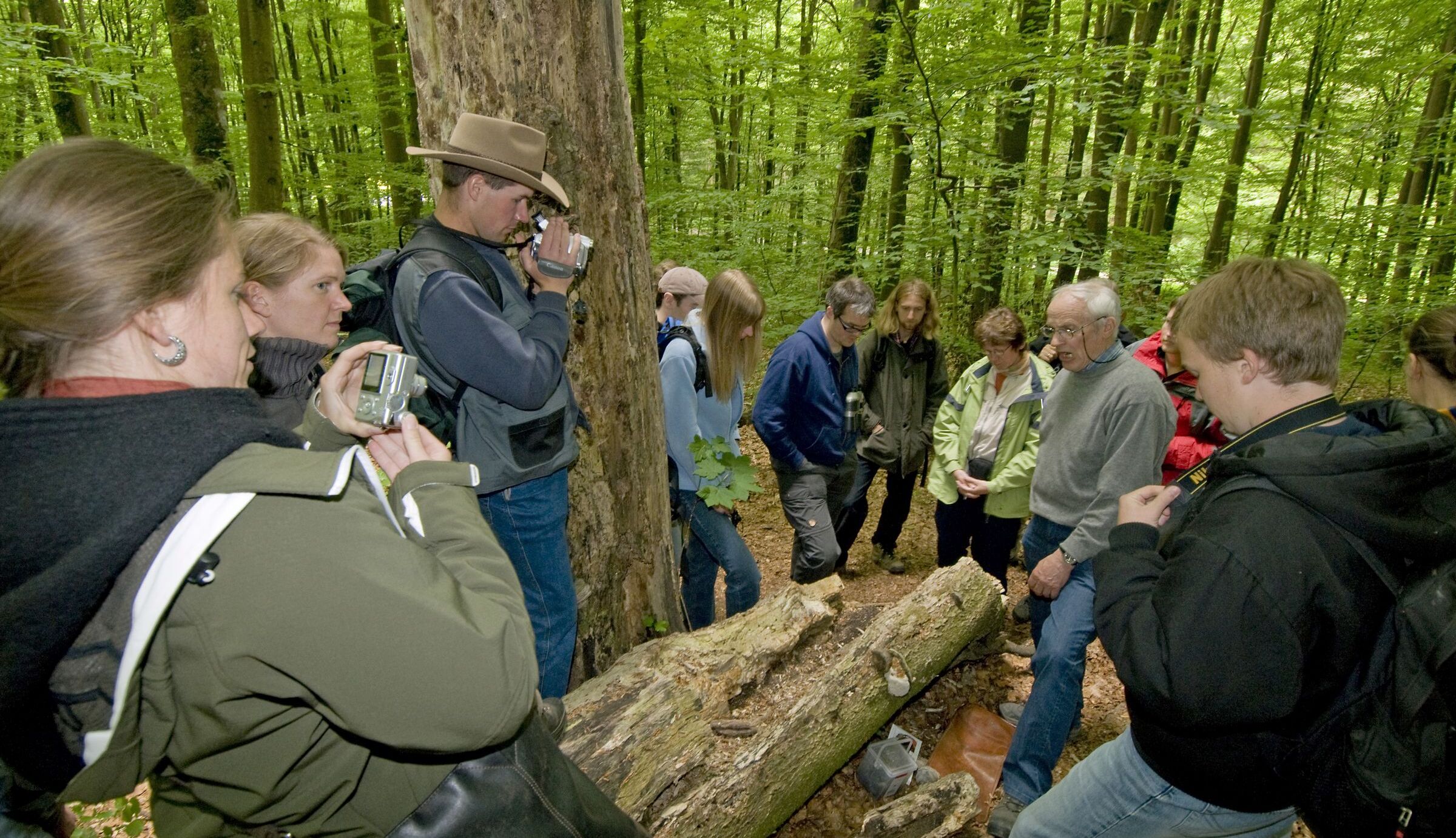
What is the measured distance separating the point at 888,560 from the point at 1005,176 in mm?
4300

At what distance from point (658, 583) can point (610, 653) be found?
0.40m

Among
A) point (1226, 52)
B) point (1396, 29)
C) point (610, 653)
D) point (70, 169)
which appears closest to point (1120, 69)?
point (1396, 29)

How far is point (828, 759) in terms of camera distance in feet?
10.0

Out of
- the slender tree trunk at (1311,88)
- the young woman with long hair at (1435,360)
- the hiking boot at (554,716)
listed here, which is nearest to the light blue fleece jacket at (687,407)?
the hiking boot at (554,716)

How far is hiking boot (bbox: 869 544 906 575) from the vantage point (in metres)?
5.73

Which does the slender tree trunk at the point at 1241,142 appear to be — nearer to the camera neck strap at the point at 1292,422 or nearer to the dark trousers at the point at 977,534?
the dark trousers at the point at 977,534

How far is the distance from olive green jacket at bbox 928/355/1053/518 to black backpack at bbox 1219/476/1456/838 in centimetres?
238

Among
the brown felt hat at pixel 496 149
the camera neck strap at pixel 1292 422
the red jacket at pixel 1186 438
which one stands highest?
the brown felt hat at pixel 496 149

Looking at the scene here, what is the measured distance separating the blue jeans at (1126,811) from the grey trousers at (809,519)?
7.57 feet

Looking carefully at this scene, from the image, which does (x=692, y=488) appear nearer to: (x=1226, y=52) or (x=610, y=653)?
(x=610, y=653)

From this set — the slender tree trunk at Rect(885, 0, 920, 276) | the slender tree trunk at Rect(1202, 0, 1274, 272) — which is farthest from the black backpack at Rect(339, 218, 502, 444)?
the slender tree trunk at Rect(1202, 0, 1274, 272)

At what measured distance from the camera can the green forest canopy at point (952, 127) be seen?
6.48 m

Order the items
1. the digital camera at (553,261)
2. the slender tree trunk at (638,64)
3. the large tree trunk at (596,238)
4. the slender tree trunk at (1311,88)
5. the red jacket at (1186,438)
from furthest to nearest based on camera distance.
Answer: the slender tree trunk at (1311,88)
the slender tree trunk at (638,64)
the red jacket at (1186,438)
the large tree trunk at (596,238)
the digital camera at (553,261)

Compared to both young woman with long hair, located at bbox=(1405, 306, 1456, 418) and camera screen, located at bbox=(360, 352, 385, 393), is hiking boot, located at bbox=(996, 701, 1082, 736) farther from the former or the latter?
camera screen, located at bbox=(360, 352, 385, 393)
